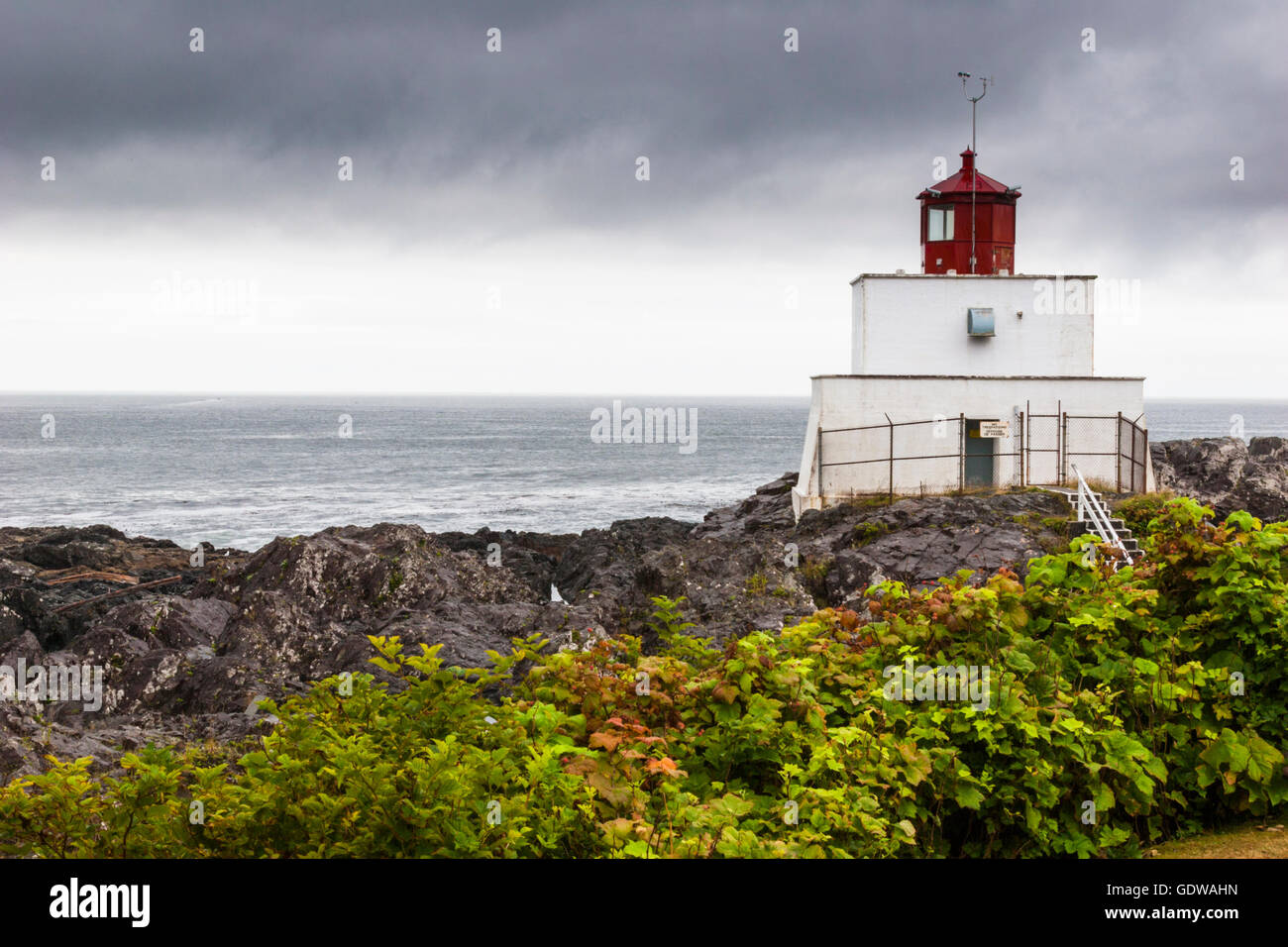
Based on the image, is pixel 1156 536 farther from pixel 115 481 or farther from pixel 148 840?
pixel 115 481

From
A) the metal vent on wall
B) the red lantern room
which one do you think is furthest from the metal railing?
the red lantern room

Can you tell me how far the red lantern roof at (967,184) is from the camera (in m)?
29.7

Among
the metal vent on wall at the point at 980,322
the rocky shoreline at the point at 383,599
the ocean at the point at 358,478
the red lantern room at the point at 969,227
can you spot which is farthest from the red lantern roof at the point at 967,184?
the ocean at the point at 358,478

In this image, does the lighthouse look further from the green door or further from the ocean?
the ocean

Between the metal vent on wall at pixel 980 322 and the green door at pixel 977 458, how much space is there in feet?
9.40

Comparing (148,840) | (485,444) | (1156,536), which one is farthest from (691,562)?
(485,444)

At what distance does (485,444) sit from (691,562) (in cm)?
9509

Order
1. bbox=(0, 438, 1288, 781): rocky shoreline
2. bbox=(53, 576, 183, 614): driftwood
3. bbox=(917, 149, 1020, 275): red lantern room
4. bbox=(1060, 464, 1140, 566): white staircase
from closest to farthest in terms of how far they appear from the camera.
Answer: bbox=(0, 438, 1288, 781): rocky shoreline → bbox=(1060, 464, 1140, 566): white staircase → bbox=(53, 576, 183, 614): driftwood → bbox=(917, 149, 1020, 275): red lantern room

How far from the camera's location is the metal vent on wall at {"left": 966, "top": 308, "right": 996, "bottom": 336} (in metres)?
28.6

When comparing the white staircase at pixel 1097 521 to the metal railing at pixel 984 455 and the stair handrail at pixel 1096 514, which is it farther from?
the metal railing at pixel 984 455

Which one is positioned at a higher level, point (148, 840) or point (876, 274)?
point (876, 274)

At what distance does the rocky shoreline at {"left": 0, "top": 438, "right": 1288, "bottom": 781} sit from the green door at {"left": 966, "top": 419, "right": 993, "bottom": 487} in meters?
2.01

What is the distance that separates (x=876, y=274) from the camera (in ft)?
92.8

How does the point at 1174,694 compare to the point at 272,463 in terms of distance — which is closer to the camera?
the point at 1174,694
